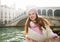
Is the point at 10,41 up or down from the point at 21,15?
down

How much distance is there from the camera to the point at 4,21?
6.30 ft

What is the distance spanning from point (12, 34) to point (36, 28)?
0.27 m

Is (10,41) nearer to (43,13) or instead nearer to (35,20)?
(35,20)

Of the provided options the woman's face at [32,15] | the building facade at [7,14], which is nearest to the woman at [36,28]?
the woman's face at [32,15]

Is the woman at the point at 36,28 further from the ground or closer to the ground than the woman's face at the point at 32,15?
closer to the ground

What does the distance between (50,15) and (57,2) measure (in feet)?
0.52

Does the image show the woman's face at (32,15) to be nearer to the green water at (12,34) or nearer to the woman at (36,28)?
the woman at (36,28)

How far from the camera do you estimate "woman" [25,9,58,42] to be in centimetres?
185

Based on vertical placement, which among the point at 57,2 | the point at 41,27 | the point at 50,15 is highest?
the point at 57,2

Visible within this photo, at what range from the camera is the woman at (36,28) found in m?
1.85

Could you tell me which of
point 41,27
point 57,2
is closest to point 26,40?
point 41,27

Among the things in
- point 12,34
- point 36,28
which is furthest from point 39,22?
point 12,34

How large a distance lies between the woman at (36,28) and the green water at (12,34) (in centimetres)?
7

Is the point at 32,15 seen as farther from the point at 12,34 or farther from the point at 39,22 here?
the point at 12,34
